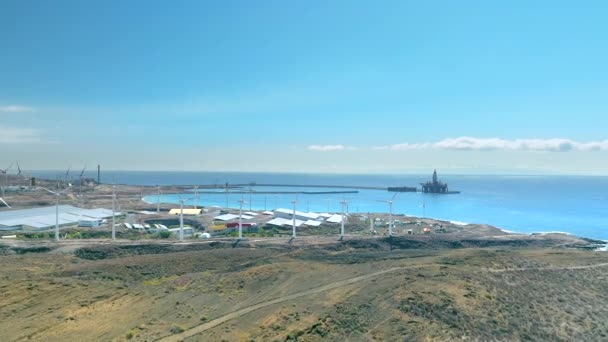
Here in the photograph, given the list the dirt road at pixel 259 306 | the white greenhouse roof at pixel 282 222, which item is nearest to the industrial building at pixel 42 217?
the white greenhouse roof at pixel 282 222

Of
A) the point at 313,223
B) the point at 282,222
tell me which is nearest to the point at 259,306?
the point at 282,222

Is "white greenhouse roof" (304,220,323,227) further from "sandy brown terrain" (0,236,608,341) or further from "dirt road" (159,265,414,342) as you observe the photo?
"dirt road" (159,265,414,342)

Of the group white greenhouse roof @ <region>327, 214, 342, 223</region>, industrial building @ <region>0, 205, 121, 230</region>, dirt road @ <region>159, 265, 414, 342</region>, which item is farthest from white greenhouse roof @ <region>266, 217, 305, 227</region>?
dirt road @ <region>159, 265, 414, 342</region>

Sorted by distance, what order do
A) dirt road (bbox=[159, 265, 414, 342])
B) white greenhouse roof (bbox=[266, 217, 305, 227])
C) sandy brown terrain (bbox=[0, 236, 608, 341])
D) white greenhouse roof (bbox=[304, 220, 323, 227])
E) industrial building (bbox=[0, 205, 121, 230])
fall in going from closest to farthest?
dirt road (bbox=[159, 265, 414, 342]), sandy brown terrain (bbox=[0, 236, 608, 341]), industrial building (bbox=[0, 205, 121, 230]), white greenhouse roof (bbox=[266, 217, 305, 227]), white greenhouse roof (bbox=[304, 220, 323, 227])

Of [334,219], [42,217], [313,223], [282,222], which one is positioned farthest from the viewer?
[334,219]

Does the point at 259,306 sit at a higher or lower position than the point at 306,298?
lower

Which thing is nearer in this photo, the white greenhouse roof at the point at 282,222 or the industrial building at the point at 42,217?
the industrial building at the point at 42,217

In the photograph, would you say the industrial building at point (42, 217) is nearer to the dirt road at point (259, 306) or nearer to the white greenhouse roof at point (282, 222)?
the white greenhouse roof at point (282, 222)

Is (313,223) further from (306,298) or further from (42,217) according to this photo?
(306,298)
